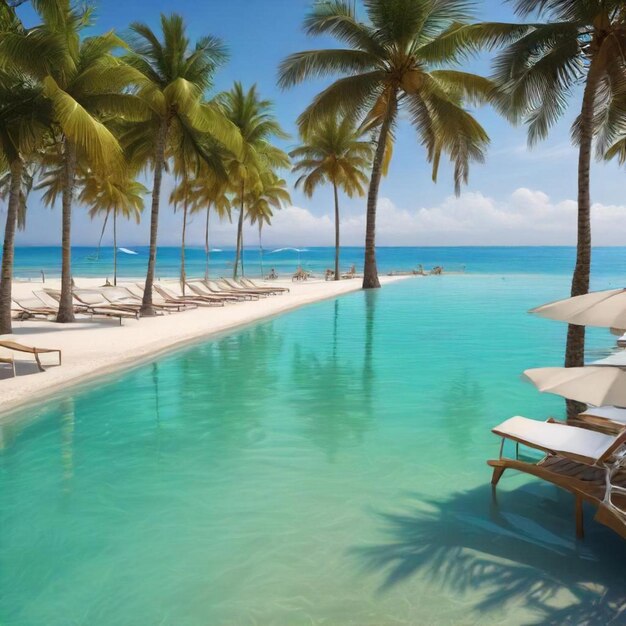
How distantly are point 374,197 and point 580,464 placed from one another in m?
22.9

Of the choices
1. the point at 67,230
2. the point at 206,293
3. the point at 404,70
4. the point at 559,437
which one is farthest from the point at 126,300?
the point at 559,437

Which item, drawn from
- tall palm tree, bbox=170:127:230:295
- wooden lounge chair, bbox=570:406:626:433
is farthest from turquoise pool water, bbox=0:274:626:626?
tall palm tree, bbox=170:127:230:295

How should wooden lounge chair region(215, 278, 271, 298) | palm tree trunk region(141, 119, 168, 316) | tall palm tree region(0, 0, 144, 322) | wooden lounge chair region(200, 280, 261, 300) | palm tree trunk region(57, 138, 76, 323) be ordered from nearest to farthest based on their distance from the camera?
1. tall palm tree region(0, 0, 144, 322)
2. palm tree trunk region(57, 138, 76, 323)
3. palm tree trunk region(141, 119, 168, 316)
4. wooden lounge chair region(200, 280, 261, 300)
5. wooden lounge chair region(215, 278, 271, 298)

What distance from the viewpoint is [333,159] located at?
34.2 meters

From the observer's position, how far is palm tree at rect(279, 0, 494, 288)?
21.2 metres

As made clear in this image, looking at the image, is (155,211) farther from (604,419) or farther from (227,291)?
(604,419)

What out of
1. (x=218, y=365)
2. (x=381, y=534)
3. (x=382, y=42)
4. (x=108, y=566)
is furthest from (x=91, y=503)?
(x=382, y=42)

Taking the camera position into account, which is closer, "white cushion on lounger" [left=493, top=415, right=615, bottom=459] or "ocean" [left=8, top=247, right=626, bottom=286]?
"white cushion on lounger" [left=493, top=415, right=615, bottom=459]

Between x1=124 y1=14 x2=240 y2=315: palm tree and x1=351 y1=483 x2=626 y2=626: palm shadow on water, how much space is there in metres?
13.3

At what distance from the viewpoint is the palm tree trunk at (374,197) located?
2362 centimetres

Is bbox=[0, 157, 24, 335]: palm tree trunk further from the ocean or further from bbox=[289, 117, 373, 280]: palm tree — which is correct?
the ocean

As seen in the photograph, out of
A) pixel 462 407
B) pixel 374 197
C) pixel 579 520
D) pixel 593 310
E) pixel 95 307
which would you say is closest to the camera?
pixel 579 520

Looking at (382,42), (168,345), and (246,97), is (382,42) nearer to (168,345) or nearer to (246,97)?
(246,97)

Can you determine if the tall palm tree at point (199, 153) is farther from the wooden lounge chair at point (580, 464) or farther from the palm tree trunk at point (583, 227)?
the wooden lounge chair at point (580, 464)
